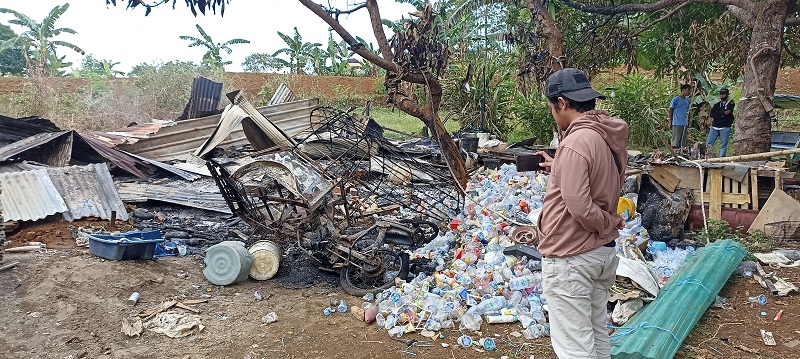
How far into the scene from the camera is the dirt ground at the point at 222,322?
3729mm

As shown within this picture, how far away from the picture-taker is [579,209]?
7.66 ft

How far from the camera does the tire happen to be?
15.5 ft

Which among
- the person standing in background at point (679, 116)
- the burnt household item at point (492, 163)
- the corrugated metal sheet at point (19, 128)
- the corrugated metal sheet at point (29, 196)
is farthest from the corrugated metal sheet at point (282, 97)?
the person standing in background at point (679, 116)

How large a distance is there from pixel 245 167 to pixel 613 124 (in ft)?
11.2

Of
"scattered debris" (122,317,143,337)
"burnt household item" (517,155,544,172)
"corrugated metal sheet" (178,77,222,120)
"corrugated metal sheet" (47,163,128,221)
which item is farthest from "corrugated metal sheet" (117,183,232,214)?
"corrugated metal sheet" (178,77,222,120)

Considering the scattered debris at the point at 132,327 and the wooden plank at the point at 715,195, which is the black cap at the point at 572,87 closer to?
the scattered debris at the point at 132,327

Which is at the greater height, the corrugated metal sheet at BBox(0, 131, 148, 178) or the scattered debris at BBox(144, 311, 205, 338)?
the corrugated metal sheet at BBox(0, 131, 148, 178)

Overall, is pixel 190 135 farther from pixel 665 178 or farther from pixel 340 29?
pixel 665 178

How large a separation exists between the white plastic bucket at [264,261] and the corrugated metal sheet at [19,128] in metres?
6.74

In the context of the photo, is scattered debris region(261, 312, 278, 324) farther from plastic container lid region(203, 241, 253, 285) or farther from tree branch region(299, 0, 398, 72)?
tree branch region(299, 0, 398, 72)

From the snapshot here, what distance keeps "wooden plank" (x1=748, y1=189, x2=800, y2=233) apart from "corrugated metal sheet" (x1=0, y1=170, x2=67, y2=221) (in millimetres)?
7505

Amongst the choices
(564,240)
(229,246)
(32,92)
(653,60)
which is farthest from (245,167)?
(32,92)

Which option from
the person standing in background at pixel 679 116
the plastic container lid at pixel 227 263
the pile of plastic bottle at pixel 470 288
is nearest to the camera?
the pile of plastic bottle at pixel 470 288

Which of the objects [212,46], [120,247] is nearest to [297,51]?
[212,46]
